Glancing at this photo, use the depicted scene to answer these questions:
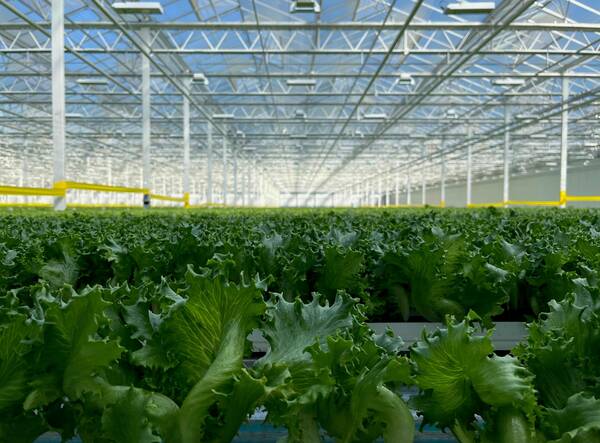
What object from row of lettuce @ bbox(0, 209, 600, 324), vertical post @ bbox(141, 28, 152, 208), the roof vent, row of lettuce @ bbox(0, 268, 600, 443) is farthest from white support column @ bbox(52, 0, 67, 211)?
row of lettuce @ bbox(0, 268, 600, 443)

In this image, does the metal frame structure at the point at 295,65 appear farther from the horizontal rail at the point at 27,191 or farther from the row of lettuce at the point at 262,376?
the row of lettuce at the point at 262,376

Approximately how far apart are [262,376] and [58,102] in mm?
11885

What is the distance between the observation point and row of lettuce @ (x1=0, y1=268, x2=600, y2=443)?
1.03 meters

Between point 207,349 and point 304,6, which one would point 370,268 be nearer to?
point 207,349

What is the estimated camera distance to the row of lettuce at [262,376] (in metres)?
1.03

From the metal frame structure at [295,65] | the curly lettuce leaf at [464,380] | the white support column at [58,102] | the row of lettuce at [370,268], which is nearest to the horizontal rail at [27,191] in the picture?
the white support column at [58,102]

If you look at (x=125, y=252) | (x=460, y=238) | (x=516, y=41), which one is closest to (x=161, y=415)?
(x=125, y=252)

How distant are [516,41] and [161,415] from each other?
20.7m

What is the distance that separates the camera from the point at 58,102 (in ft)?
37.9

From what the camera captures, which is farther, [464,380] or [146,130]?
[146,130]

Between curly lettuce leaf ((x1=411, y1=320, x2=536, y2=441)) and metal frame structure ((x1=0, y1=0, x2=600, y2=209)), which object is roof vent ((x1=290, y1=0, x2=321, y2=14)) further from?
curly lettuce leaf ((x1=411, y1=320, x2=536, y2=441))

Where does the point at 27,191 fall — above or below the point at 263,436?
above

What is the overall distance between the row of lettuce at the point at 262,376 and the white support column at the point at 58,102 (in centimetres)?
1107

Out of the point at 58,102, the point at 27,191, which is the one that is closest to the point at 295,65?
the point at 58,102
